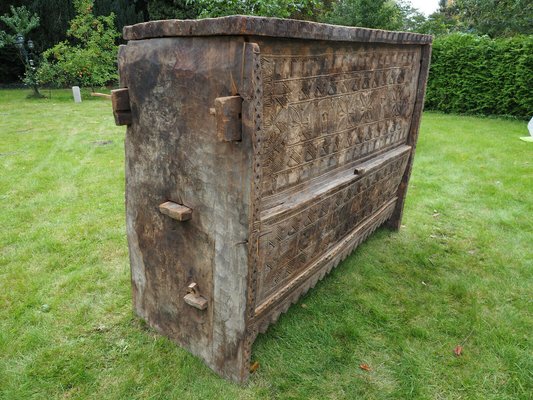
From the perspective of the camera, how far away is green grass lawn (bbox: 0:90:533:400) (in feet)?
7.40

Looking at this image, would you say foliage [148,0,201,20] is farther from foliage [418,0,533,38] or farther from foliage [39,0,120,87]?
foliage [418,0,533,38]

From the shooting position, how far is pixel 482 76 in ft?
37.4

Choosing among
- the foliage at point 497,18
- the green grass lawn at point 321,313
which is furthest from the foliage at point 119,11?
the green grass lawn at point 321,313

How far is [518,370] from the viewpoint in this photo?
2.40 m

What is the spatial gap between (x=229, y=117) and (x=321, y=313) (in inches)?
71.0

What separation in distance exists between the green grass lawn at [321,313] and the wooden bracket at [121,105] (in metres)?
1.42

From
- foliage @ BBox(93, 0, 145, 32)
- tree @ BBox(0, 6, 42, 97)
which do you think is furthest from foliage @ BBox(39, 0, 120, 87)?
foliage @ BBox(93, 0, 145, 32)

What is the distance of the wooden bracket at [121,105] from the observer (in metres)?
2.10

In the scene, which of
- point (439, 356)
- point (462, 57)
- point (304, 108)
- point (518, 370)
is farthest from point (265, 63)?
point (462, 57)

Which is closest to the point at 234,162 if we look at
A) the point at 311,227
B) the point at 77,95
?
the point at 311,227

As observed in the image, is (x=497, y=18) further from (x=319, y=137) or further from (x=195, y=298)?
(x=195, y=298)

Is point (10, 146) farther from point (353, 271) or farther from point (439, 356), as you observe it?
point (439, 356)

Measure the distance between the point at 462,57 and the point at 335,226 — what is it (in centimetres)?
1125

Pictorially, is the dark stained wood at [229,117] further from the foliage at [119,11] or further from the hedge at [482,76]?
the foliage at [119,11]
